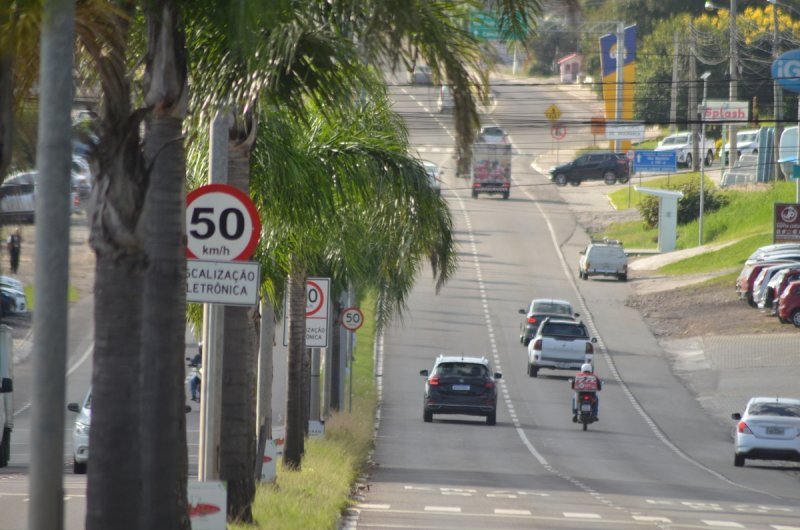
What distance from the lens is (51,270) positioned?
7.30 metres

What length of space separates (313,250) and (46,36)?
35.4 ft

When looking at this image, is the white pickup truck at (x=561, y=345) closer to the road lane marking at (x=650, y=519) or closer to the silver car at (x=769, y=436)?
the silver car at (x=769, y=436)

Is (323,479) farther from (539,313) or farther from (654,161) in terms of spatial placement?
(654,161)

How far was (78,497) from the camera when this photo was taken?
63.3 feet

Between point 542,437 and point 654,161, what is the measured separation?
46034 mm

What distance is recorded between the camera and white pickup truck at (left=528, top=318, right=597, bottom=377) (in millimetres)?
42250

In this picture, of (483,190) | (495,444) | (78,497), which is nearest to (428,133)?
(483,190)

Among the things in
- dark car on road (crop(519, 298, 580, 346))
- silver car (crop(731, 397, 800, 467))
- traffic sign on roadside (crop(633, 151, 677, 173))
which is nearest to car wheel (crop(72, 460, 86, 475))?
silver car (crop(731, 397, 800, 467))

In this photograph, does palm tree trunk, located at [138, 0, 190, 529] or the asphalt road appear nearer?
palm tree trunk, located at [138, 0, 190, 529]

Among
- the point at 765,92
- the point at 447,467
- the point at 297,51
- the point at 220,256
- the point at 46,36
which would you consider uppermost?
the point at 765,92

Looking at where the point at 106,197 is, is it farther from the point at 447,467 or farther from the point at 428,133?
the point at 428,133

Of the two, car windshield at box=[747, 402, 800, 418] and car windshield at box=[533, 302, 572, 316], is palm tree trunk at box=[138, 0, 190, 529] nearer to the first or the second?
car windshield at box=[747, 402, 800, 418]

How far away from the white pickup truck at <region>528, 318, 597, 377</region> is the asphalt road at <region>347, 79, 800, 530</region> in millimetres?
756

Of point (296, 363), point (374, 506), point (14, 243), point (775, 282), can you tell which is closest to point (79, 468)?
point (296, 363)
